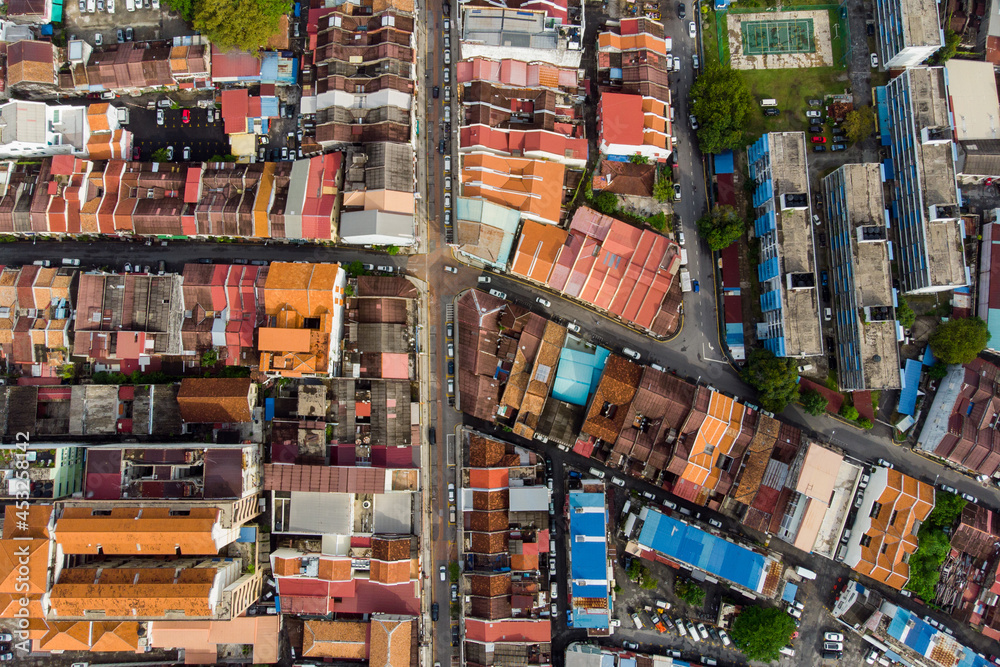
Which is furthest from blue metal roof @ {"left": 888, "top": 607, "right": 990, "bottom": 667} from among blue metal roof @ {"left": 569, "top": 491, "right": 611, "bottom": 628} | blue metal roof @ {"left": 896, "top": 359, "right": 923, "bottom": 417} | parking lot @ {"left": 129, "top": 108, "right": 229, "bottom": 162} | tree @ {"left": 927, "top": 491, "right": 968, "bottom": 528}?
parking lot @ {"left": 129, "top": 108, "right": 229, "bottom": 162}

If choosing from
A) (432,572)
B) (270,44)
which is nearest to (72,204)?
(270,44)

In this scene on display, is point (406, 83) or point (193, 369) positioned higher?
point (406, 83)

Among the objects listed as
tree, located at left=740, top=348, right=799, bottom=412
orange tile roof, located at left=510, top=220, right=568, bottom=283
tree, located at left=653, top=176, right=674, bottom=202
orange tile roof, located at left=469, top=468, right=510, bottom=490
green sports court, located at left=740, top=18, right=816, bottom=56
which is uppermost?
green sports court, located at left=740, top=18, right=816, bottom=56

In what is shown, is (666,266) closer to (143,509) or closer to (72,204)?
(143,509)

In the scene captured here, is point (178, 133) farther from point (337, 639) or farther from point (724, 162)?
point (724, 162)

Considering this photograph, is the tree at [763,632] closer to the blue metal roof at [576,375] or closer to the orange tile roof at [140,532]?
the blue metal roof at [576,375]

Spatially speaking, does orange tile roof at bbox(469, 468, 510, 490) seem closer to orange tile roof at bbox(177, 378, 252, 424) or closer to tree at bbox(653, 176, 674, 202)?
orange tile roof at bbox(177, 378, 252, 424)

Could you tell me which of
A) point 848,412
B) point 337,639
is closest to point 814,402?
point 848,412
